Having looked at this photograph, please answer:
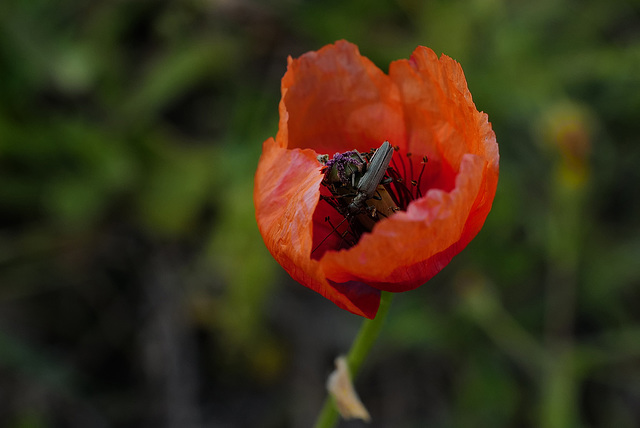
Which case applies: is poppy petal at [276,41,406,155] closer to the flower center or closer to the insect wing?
the flower center

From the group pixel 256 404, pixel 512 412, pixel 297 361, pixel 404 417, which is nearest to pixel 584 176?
pixel 512 412

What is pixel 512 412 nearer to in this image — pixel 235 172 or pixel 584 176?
pixel 584 176

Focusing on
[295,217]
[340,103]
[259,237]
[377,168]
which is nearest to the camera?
[295,217]

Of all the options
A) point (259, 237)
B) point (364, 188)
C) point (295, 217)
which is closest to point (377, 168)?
point (364, 188)

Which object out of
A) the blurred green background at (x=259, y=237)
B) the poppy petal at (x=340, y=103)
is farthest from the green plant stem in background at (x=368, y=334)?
the blurred green background at (x=259, y=237)

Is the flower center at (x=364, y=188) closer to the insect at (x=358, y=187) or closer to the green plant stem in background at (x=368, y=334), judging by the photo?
the insect at (x=358, y=187)

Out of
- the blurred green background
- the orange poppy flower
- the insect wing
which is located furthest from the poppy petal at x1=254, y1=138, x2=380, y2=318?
the blurred green background

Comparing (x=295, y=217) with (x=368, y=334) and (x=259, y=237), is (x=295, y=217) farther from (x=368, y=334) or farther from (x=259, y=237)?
(x=259, y=237)
